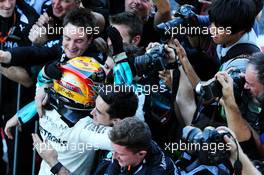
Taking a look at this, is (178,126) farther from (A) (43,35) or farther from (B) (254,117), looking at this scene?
(A) (43,35)

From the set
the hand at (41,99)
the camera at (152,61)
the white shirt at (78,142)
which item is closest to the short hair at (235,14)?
the camera at (152,61)

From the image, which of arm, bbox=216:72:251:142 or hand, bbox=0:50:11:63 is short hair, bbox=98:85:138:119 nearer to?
arm, bbox=216:72:251:142

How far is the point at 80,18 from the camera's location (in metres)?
4.56

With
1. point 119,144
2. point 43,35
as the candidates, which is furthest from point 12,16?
point 119,144

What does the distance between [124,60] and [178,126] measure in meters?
0.58

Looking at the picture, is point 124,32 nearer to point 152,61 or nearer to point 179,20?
point 179,20

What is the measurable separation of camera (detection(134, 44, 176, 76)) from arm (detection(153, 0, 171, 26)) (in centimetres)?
82

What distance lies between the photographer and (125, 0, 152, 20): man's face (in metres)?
5.00

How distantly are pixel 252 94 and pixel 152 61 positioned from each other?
1.98ft

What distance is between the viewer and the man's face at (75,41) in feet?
14.8

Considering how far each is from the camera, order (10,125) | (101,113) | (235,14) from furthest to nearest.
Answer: (10,125) → (235,14) → (101,113)

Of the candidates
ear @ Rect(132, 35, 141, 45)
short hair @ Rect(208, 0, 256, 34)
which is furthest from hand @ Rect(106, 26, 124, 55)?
short hair @ Rect(208, 0, 256, 34)

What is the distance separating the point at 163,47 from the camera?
4074 millimetres

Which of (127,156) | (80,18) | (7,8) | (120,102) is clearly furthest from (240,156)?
(7,8)
